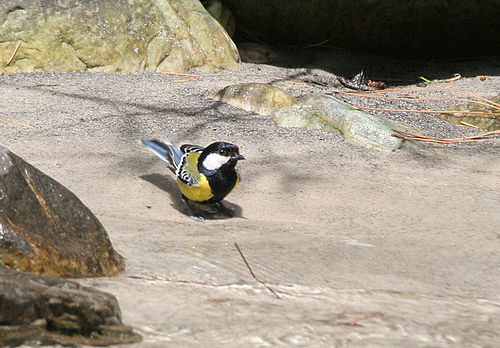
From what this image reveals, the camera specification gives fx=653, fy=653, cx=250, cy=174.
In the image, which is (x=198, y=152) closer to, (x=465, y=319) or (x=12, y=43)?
(x=465, y=319)

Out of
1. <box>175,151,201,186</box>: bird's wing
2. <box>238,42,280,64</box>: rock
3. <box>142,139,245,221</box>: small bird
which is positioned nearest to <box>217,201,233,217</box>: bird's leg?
<box>142,139,245,221</box>: small bird

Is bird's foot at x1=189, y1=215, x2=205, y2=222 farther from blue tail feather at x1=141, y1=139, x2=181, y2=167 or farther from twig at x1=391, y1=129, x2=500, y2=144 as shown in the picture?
twig at x1=391, y1=129, x2=500, y2=144

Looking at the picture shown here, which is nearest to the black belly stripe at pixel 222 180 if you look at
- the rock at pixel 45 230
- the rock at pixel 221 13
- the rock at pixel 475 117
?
the rock at pixel 45 230

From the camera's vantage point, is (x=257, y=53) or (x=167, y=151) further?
(x=257, y=53)

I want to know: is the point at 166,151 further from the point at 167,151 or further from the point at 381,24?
the point at 381,24

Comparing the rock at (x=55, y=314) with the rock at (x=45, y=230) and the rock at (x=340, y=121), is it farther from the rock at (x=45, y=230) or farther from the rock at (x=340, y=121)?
the rock at (x=340, y=121)

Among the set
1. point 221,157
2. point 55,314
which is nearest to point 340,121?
point 221,157

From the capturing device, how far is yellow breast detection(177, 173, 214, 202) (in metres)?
3.90

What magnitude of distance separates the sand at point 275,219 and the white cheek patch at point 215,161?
334mm

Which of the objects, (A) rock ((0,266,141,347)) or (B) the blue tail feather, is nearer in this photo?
(A) rock ((0,266,141,347))

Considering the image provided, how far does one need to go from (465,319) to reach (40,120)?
3587 millimetres

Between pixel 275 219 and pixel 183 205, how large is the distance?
2.32 feet

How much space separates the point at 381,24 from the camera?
25.3ft

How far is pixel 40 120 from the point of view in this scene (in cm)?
489
